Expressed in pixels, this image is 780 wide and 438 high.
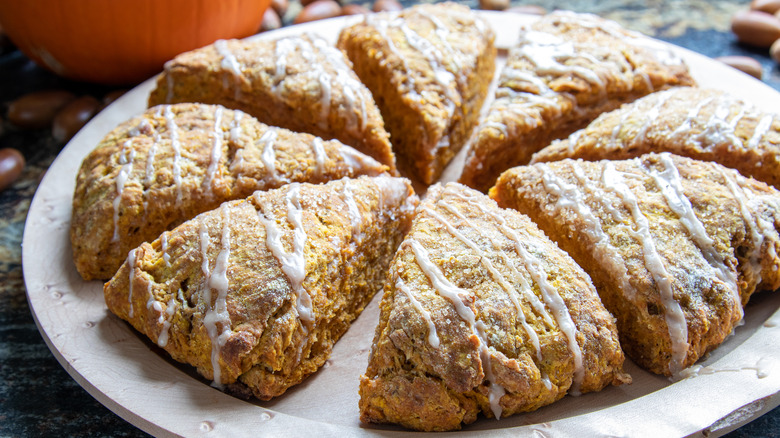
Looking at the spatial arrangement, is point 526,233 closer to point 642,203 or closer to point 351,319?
point 642,203

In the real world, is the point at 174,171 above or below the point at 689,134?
below

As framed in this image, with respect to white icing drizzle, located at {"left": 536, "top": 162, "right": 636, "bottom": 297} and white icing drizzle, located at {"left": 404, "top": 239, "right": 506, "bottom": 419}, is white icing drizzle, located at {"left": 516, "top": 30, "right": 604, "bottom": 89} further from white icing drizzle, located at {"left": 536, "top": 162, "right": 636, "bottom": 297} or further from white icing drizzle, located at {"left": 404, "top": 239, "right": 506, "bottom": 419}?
white icing drizzle, located at {"left": 404, "top": 239, "right": 506, "bottom": 419}

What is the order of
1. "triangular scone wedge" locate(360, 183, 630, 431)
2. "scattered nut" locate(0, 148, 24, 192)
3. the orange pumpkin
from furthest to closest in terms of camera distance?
the orange pumpkin, "scattered nut" locate(0, 148, 24, 192), "triangular scone wedge" locate(360, 183, 630, 431)

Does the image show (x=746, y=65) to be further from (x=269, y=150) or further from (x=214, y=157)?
(x=214, y=157)

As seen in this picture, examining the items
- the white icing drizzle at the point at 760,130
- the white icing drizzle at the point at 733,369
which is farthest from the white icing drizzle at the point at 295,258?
the white icing drizzle at the point at 760,130

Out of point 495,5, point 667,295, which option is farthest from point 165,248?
point 495,5

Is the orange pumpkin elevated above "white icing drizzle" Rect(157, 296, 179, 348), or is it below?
above

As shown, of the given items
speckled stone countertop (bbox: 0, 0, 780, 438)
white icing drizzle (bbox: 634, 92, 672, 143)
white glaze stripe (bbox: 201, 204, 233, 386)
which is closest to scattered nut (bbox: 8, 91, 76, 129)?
speckled stone countertop (bbox: 0, 0, 780, 438)

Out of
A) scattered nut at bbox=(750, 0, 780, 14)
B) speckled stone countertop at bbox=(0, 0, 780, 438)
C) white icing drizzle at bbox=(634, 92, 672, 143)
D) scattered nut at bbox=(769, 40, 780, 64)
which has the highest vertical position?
scattered nut at bbox=(750, 0, 780, 14)
